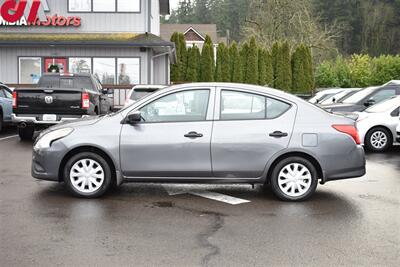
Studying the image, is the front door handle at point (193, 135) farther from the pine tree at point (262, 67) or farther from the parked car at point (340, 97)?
the pine tree at point (262, 67)

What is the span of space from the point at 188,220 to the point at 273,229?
1.01 meters

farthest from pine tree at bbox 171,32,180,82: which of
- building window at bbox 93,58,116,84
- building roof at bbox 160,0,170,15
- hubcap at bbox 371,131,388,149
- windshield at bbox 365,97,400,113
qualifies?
hubcap at bbox 371,131,388,149

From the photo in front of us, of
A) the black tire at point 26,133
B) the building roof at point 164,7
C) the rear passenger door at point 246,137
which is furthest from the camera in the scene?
the building roof at point 164,7

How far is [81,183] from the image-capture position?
7.46 metres

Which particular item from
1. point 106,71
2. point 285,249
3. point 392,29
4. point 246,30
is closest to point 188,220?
point 285,249

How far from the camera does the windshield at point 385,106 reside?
13539 millimetres

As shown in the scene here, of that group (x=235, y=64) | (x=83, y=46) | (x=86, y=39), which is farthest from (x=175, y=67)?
(x=86, y=39)

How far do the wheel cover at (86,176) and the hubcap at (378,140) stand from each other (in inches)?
320

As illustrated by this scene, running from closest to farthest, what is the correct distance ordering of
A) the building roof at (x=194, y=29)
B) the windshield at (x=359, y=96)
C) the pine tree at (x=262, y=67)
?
the windshield at (x=359, y=96) → the pine tree at (x=262, y=67) → the building roof at (x=194, y=29)

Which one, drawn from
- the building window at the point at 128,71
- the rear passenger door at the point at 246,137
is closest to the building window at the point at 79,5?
the building window at the point at 128,71

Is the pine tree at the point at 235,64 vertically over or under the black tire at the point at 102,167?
over

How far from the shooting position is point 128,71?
25109 mm

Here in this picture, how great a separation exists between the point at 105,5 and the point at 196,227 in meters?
21.0

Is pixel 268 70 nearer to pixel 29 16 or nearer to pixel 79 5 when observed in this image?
pixel 79 5
